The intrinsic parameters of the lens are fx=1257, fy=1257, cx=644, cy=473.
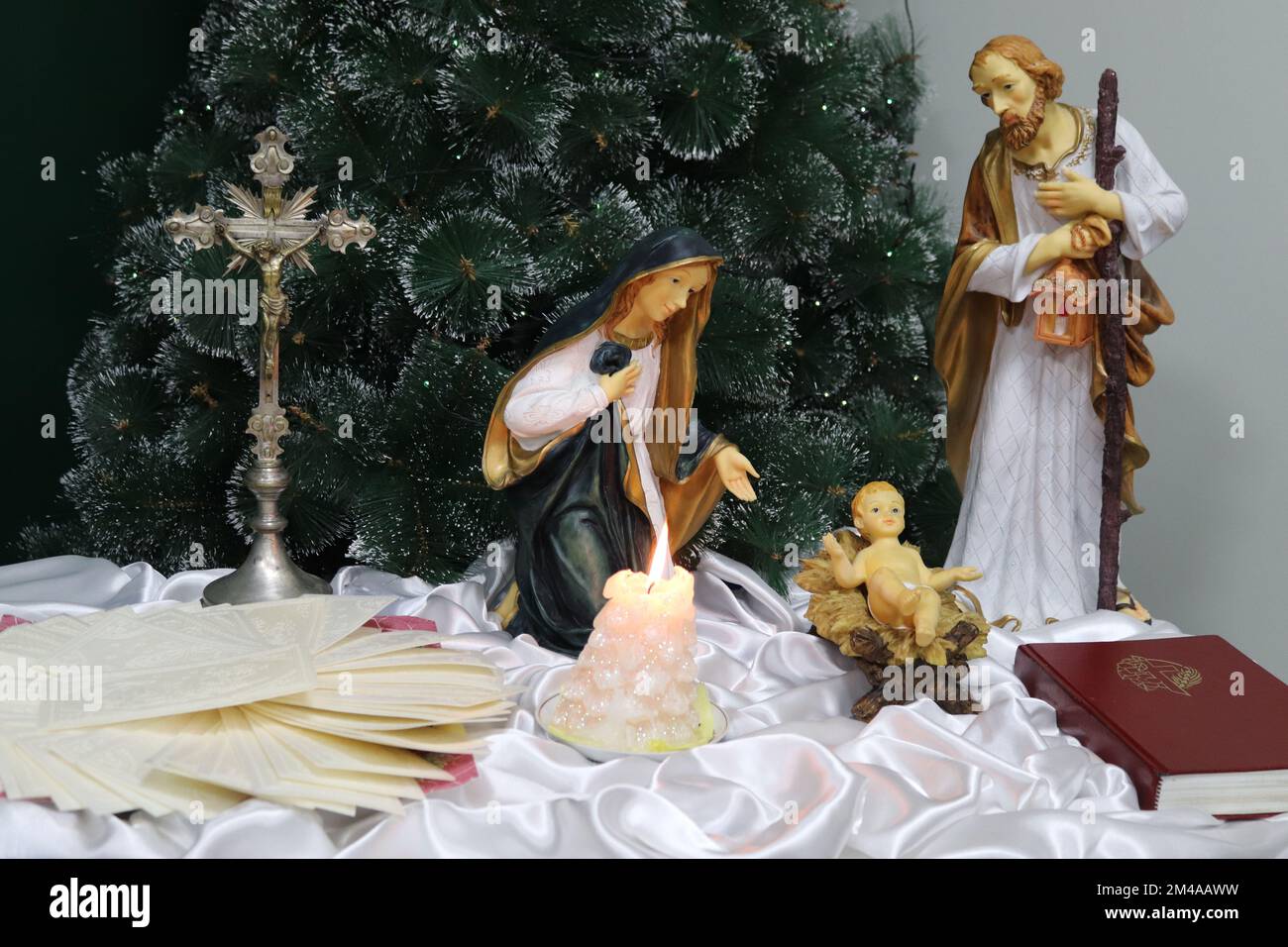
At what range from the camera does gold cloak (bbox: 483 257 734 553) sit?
1440 millimetres

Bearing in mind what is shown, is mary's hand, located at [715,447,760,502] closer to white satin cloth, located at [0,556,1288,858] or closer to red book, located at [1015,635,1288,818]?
white satin cloth, located at [0,556,1288,858]

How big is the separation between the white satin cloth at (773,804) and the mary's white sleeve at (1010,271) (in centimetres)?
48

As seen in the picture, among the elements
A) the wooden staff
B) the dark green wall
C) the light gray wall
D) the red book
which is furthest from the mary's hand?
the dark green wall

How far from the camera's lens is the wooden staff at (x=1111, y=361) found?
5.05 ft

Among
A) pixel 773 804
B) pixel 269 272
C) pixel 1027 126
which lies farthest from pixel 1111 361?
pixel 269 272

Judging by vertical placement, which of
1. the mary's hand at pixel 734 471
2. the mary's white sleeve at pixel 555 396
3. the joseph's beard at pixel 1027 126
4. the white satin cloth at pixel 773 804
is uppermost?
the joseph's beard at pixel 1027 126

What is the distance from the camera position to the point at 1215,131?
2.00 metres

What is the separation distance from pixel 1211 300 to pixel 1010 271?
652 millimetres

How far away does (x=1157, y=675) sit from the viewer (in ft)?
4.30

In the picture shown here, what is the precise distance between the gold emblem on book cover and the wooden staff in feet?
0.94

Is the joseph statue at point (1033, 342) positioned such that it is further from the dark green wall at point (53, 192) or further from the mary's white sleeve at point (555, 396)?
the dark green wall at point (53, 192)

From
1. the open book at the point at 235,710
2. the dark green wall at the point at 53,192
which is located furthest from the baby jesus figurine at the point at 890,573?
the dark green wall at the point at 53,192
